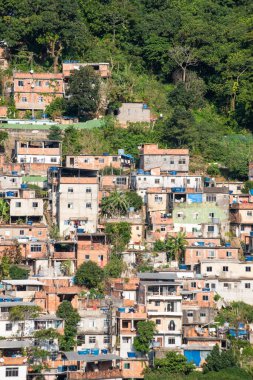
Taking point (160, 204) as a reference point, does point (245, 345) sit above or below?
below

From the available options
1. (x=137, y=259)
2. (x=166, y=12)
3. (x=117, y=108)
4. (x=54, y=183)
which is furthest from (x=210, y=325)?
(x=166, y=12)

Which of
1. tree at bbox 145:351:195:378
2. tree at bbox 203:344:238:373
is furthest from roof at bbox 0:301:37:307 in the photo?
tree at bbox 203:344:238:373

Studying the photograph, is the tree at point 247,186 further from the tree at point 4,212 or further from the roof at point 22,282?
the roof at point 22,282

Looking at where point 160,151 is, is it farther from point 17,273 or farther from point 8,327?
point 8,327

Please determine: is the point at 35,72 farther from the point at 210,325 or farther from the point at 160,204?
the point at 210,325

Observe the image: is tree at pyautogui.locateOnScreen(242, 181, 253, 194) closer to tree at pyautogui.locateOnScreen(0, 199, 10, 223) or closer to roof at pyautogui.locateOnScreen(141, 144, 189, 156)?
roof at pyautogui.locateOnScreen(141, 144, 189, 156)
